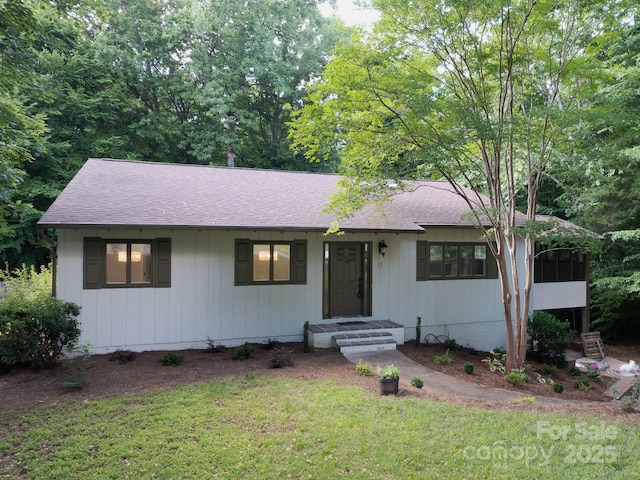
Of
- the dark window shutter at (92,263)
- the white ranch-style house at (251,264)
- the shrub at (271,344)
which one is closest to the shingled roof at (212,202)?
A: the white ranch-style house at (251,264)

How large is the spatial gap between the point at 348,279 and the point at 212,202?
3490 mm

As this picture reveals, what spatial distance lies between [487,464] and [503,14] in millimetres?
6641

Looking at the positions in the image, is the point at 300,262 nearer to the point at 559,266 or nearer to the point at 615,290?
the point at 559,266

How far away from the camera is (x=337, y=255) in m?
9.16

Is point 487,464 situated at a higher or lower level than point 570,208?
lower

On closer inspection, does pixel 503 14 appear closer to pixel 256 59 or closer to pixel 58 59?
pixel 256 59

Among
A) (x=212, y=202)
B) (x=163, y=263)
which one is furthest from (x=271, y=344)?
(x=212, y=202)

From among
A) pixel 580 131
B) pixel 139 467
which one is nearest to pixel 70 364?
pixel 139 467

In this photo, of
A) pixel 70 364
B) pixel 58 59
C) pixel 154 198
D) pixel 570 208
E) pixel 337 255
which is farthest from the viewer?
pixel 58 59

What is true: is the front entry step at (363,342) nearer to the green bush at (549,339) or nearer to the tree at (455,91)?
the tree at (455,91)

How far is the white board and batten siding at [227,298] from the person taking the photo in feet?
23.8

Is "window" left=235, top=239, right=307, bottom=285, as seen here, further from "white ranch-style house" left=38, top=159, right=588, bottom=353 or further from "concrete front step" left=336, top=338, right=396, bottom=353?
"concrete front step" left=336, top=338, right=396, bottom=353

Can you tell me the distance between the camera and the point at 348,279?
9.25 m

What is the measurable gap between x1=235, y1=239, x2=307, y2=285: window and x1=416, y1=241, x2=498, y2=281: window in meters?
3.00
